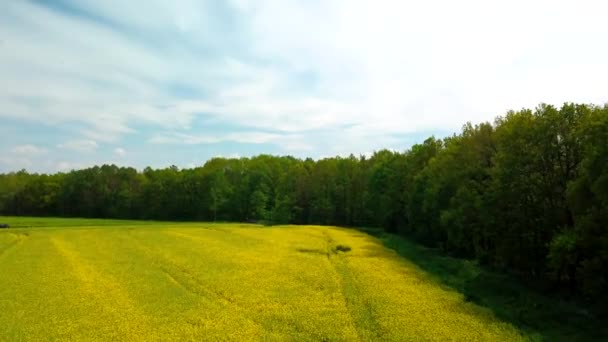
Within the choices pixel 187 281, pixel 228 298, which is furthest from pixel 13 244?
pixel 228 298

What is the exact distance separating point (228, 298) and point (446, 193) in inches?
1752

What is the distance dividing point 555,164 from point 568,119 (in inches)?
164

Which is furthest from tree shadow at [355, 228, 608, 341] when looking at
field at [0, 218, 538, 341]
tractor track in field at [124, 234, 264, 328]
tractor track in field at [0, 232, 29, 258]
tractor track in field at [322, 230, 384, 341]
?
tractor track in field at [0, 232, 29, 258]

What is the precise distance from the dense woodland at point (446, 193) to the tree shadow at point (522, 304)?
1992 millimetres

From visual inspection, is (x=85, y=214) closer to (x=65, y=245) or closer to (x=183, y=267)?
(x=65, y=245)

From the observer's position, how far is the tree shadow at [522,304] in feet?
85.5

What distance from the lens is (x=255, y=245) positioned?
61000 millimetres

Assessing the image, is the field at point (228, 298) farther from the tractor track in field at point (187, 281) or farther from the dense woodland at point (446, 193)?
the dense woodland at point (446, 193)

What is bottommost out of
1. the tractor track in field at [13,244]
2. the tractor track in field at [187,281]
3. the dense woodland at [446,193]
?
the tractor track in field at [187,281]

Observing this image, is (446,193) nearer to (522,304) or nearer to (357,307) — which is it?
(522,304)

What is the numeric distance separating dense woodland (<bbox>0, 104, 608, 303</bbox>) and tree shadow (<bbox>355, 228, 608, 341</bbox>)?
1.99 metres

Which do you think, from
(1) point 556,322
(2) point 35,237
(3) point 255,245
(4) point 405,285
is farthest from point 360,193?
(1) point 556,322

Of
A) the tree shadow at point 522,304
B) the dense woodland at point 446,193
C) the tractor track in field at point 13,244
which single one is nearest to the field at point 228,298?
the tractor track in field at point 13,244

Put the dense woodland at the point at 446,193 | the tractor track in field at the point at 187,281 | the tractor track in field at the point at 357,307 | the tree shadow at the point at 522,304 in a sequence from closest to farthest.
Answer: the tractor track in field at the point at 357,307 → the tree shadow at the point at 522,304 → the tractor track in field at the point at 187,281 → the dense woodland at the point at 446,193
